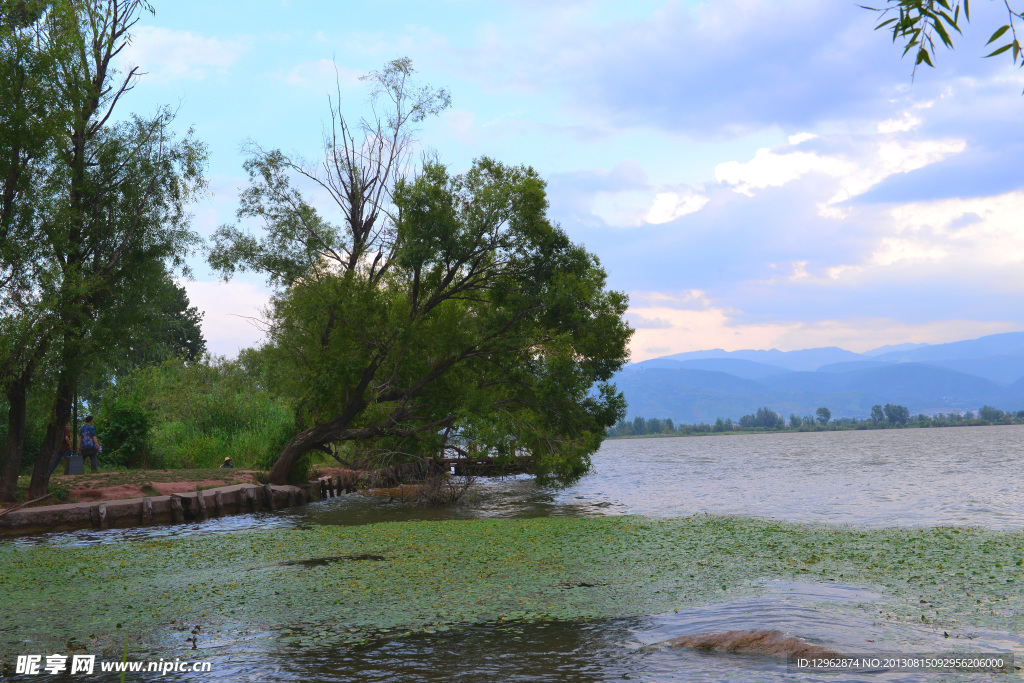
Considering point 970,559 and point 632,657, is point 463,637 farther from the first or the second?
point 970,559

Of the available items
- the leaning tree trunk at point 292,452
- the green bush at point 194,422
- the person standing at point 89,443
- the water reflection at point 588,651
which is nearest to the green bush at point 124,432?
the green bush at point 194,422

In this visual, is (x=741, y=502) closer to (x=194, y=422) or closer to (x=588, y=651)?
(x=588, y=651)

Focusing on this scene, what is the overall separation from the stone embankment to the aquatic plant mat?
3.10 meters

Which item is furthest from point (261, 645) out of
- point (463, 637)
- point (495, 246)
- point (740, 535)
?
point (495, 246)

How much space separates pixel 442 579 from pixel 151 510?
16.6 m

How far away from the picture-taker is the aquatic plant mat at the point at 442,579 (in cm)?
1006

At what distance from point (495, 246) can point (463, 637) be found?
A: 22.9m

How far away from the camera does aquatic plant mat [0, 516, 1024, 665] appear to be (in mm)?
10062

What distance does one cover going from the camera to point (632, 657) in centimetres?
850

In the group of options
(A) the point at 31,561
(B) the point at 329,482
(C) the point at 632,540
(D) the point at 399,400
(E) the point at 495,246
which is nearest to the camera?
(A) the point at 31,561

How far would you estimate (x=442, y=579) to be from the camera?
13125mm

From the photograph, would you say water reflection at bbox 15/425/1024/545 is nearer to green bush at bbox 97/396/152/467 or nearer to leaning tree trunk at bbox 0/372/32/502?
leaning tree trunk at bbox 0/372/32/502

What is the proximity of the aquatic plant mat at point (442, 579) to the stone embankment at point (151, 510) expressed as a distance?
310 centimetres
